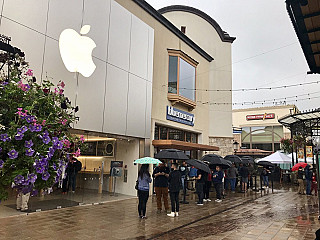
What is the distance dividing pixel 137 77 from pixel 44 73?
4.72 meters

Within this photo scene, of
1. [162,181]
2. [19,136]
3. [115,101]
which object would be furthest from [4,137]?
[115,101]

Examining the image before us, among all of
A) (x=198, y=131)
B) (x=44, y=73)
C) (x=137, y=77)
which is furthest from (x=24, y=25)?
(x=198, y=131)

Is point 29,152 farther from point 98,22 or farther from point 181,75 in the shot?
point 181,75

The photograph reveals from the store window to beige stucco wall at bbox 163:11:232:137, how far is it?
3.23 metres

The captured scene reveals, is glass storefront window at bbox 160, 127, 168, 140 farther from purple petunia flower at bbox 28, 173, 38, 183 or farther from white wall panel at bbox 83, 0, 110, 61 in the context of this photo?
purple petunia flower at bbox 28, 173, 38, 183

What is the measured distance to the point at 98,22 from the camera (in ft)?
33.7

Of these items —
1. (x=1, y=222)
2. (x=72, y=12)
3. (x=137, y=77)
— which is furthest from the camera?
(x=137, y=77)

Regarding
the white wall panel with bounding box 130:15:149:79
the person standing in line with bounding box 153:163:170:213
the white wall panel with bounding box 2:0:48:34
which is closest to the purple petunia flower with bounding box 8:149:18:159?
the person standing in line with bounding box 153:163:170:213

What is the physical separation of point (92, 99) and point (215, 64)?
1297 centimetres

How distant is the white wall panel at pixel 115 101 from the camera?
34.3ft


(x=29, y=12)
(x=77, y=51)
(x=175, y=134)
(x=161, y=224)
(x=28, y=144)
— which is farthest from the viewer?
(x=175, y=134)

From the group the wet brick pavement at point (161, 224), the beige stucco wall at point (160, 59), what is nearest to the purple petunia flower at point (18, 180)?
the wet brick pavement at point (161, 224)

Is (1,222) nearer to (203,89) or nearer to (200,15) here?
(203,89)

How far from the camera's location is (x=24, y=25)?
308 inches
